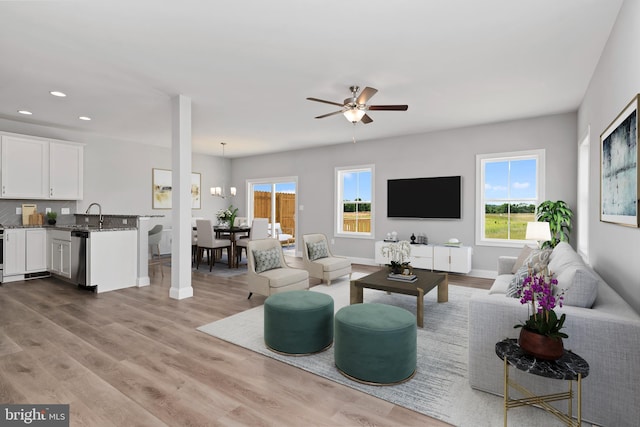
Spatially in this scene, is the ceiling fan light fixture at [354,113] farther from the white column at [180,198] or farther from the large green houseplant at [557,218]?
the large green houseplant at [557,218]

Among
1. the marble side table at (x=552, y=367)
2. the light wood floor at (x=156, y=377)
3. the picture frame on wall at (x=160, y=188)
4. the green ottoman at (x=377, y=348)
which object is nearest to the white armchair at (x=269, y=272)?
the light wood floor at (x=156, y=377)

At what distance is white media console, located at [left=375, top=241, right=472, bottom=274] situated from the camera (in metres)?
5.62

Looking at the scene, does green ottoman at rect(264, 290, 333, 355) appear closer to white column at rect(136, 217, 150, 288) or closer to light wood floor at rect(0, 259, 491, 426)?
light wood floor at rect(0, 259, 491, 426)

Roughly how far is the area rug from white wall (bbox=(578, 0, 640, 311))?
1145mm

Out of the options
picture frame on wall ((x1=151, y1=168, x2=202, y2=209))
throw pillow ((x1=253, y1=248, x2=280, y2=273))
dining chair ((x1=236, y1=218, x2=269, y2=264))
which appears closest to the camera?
throw pillow ((x1=253, y1=248, x2=280, y2=273))

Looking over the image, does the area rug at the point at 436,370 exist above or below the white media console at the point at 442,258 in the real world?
below

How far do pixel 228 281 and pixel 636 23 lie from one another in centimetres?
540

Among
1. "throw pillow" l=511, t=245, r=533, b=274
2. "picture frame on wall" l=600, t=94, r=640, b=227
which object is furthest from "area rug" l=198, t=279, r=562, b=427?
"picture frame on wall" l=600, t=94, r=640, b=227

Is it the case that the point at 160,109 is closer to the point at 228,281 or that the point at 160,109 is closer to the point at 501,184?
the point at 228,281

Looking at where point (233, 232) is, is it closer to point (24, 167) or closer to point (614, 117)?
point (24, 167)

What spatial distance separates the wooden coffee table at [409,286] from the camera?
3.41m

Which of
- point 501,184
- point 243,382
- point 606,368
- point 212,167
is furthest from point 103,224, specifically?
point 501,184

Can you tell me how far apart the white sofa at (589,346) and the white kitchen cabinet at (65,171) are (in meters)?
7.05

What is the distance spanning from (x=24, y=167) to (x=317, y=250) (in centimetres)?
522
